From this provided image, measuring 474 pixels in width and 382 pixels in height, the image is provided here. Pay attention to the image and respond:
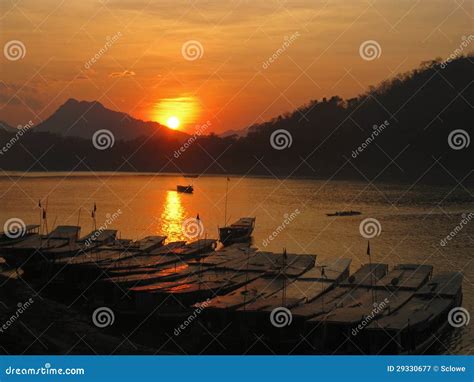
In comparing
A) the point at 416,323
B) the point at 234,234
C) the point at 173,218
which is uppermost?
the point at 173,218

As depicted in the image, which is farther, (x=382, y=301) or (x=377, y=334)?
(x=382, y=301)

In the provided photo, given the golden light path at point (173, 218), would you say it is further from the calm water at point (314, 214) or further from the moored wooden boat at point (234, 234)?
the moored wooden boat at point (234, 234)

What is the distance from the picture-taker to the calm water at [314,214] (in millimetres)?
28598

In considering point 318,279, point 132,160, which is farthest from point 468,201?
point 132,160

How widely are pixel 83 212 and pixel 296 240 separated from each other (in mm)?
17446

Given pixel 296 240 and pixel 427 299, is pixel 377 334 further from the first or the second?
pixel 296 240

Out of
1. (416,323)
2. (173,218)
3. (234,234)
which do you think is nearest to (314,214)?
(173,218)

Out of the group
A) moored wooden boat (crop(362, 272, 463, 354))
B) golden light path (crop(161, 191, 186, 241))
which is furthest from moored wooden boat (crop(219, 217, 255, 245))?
moored wooden boat (crop(362, 272, 463, 354))

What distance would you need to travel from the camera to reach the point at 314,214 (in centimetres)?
4428

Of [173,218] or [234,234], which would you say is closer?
[234,234]

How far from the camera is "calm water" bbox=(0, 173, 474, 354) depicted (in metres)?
28.6

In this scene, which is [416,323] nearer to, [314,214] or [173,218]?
[314,214]

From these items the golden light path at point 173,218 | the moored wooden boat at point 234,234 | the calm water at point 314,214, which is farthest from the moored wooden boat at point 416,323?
the golden light path at point 173,218

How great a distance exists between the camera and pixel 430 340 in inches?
593
